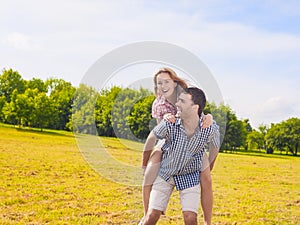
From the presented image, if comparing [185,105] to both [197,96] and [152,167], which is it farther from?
[152,167]

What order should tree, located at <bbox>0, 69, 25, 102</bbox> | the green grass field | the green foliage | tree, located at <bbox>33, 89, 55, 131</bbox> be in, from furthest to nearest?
the green foliage < tree, located at <bbox>0, 69, 25, 102</bbox> < tree, located at <bbox>33, 89, 55, 131</bbox> < the green grass field

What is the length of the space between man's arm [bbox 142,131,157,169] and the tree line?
2.15ft

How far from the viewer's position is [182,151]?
173 inches

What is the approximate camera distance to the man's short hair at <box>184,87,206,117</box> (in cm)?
438

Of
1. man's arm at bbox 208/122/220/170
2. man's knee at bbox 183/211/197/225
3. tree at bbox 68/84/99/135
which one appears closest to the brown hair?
man's arm at bbox 208/122/220/170

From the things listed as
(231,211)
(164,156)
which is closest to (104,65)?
(164,156)

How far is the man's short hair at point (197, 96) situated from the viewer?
4.38 m

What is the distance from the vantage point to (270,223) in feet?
25.1

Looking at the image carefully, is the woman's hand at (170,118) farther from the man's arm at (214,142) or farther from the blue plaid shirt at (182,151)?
the man's arm at (214,142)

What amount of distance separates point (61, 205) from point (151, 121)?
378 cm

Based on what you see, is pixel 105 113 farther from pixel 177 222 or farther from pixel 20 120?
pixel 20 120

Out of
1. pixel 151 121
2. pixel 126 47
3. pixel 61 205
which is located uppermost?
pixel 126 47

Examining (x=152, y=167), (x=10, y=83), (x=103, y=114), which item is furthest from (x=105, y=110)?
(x=10, y=83)

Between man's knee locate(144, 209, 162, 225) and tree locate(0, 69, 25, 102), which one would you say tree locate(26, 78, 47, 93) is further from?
man's knee locate(144, 209, 162, 225)
